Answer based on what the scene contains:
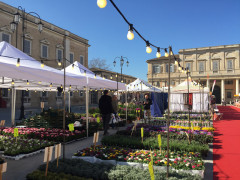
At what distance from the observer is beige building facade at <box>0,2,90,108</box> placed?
2180cm

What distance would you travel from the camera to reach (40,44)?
86.0 feet

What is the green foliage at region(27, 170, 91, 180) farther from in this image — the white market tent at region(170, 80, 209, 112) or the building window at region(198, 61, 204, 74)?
the building window at region(198, 61, 204, 74)

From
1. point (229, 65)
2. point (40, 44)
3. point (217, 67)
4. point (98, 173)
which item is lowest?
point (98, 173)

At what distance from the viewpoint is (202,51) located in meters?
46.0

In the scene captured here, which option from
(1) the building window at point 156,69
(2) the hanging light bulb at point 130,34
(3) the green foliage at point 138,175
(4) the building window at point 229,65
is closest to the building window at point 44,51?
(2) the hanging light bulb at point 130,34

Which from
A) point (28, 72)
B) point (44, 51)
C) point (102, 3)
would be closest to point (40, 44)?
point (44, 51)

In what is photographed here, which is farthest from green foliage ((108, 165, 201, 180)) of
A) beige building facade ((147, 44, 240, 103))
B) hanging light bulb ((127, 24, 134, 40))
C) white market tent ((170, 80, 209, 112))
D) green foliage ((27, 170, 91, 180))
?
beige building facade ((147, 44, 240, 103))

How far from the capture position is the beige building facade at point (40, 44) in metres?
21.8

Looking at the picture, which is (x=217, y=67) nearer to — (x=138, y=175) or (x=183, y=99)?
(x=183, y=99)

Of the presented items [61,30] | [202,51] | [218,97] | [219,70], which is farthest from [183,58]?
[61,30]

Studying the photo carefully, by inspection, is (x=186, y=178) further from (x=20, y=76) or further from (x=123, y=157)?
(x=20, y=76)

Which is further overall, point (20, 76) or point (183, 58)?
point (183, 58)

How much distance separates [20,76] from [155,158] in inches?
159

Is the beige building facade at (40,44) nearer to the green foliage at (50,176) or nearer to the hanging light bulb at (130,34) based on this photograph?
the hanging light bulb at (130,34)
